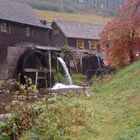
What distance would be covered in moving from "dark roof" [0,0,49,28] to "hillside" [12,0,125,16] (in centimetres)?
4230

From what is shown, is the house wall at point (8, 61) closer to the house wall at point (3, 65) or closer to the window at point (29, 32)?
the house wall at point (3, 65)

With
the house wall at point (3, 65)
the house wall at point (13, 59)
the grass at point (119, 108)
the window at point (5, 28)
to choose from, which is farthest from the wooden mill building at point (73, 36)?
the grass at point (119, 108)

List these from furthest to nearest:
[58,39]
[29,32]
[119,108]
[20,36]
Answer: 1. [58,39]
2. [29,32]
3. [20,36]
4. [119,108]

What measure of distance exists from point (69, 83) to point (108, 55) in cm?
1313

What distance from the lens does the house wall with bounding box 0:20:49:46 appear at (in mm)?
36375

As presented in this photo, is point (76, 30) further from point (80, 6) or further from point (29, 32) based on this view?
point (80, 6)

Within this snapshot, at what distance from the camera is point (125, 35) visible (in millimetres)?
23156

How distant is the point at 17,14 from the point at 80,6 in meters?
65.5

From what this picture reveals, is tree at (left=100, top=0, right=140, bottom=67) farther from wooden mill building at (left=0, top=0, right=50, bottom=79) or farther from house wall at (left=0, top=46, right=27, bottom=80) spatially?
wooden mill building at (left=0, top=0, right=50, bottom=79)

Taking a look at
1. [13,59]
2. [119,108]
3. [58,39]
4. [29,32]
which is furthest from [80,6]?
[119,108]

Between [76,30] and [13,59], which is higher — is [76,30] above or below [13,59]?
above

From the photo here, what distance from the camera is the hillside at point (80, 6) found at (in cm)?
8749

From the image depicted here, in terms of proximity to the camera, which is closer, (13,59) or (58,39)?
(13,59)

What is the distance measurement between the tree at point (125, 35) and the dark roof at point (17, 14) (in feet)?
46.2
